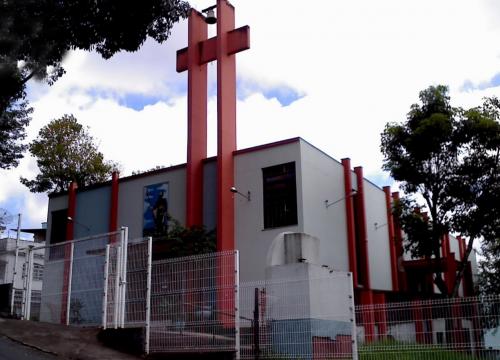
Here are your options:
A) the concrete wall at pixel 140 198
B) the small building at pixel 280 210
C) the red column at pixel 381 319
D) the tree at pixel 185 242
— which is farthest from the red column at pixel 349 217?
the red column at pixel 381 319

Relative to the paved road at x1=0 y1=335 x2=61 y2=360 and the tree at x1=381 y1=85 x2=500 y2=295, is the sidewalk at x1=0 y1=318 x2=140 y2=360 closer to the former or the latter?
the paved road at x1=0 y1=335 x2=61 y2=360

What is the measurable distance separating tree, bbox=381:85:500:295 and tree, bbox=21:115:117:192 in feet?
66.0

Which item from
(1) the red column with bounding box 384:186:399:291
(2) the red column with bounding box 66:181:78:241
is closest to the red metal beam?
(2) the red column with bounding box 66:181:78:241

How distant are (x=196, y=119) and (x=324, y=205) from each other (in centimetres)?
660

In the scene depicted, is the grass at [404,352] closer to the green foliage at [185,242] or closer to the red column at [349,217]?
the green foliage at [185,242]

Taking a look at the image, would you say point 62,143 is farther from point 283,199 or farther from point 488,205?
point 488,205

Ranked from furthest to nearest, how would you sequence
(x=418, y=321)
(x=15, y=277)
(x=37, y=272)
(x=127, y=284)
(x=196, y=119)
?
(x=196, y=119), (x=15, y=277), (x=37, y=272), (x=127, y=284), (x=418, y=321)

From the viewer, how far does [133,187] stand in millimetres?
27688

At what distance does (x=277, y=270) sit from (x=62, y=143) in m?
26.8

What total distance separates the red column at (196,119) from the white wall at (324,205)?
4.60 metres

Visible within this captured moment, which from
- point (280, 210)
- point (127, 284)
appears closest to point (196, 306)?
point (127, 284)

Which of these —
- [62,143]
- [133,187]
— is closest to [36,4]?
[133,187]

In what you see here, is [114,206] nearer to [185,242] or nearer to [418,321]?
[185,242]

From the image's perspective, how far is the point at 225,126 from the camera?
2441cm
